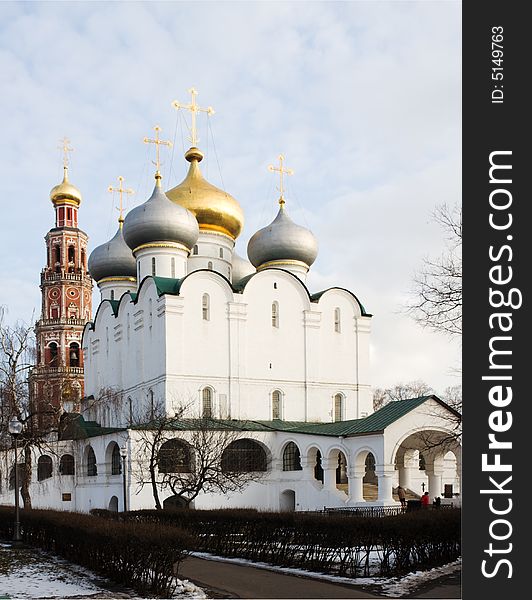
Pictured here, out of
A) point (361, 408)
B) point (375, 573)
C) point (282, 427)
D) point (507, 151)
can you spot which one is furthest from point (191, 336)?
point (507, 151)

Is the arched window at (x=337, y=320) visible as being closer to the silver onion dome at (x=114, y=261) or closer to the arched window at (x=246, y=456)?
the arched window at (x=246, y=456)

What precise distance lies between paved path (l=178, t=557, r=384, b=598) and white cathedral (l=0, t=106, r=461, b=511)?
51.4 ft

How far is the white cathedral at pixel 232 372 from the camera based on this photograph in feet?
112

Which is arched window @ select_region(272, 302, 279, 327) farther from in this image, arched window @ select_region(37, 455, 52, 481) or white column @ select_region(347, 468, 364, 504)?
arched window @ select_region(37, 455, 52, 481)

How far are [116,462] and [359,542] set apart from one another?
2360 centimetres

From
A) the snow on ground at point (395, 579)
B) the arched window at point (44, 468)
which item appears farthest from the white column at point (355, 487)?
the arched window at point (44, 468)

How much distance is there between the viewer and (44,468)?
40781 millimetres

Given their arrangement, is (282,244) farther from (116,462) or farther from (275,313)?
(116,462)

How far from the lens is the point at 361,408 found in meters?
40.4

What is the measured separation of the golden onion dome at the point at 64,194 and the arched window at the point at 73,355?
10474mm

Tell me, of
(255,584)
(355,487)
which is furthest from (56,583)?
(355,487)

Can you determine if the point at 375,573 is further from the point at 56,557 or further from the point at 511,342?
the point at 511,342

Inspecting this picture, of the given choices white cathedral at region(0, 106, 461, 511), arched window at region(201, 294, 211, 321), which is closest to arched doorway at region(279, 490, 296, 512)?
white cathedral at region(0, 106, 461, 511)

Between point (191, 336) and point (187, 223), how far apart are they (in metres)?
5.98
